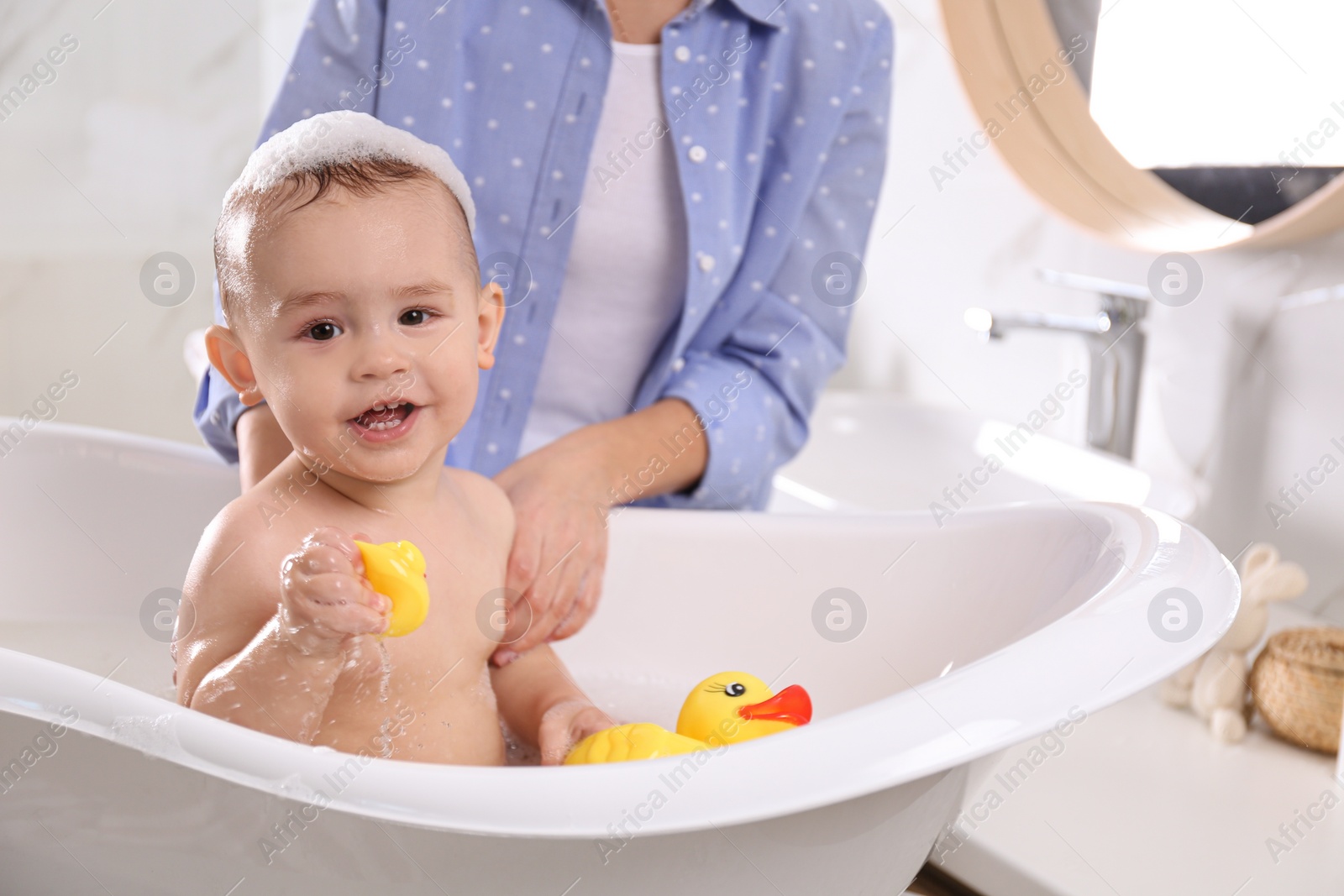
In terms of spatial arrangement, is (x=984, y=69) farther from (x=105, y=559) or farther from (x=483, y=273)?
(x=105, y=559)

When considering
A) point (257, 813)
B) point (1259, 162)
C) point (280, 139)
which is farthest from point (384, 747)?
point (1259, 162)

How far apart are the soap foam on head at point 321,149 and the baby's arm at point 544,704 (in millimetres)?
396

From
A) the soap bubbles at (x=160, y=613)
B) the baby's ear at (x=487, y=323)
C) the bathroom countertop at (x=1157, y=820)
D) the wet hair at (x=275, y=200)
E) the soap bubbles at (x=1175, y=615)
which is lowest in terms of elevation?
the soap bubbles at (x=160, y=613)

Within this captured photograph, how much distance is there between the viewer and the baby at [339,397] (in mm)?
669

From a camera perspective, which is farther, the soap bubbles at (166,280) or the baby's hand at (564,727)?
the soap bubbles at (166,280)

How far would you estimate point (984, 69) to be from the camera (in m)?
1.66

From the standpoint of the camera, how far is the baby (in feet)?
2.19

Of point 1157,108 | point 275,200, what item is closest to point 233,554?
point 275,200

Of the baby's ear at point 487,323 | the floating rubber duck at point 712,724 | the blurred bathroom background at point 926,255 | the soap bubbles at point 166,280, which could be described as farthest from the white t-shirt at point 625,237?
the soap bubbles at point 166,280

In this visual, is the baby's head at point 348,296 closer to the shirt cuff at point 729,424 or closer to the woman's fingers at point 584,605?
the woman's fingers at point 584,605

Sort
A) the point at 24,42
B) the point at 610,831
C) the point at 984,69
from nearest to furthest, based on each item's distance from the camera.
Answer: the point at 610,831 < the point at 984,69 < the point at 24,42

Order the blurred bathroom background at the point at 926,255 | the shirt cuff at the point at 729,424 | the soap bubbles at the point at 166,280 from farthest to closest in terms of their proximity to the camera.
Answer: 1. the soap bubbles at the point at 166,280
2. the blurred bathroom background at the point at 926,255
3. the shirt cuff at the point at 729,424

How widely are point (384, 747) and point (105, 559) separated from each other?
0.64 m

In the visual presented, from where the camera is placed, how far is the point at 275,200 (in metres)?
0.68
